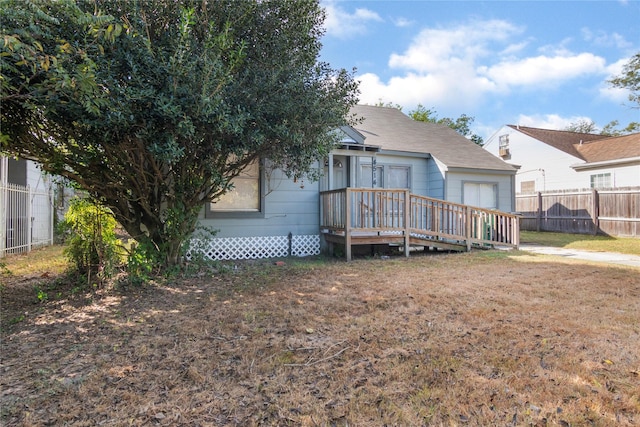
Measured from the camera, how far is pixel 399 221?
8922mm

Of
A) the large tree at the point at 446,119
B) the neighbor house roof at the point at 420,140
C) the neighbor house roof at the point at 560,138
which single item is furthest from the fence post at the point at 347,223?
the large tree at the point at 446,119

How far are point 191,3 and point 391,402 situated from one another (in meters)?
5.55

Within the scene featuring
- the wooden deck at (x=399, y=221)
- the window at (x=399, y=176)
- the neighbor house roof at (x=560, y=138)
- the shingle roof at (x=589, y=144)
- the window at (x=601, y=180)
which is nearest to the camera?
the wooden deck at (x=399, y=221)

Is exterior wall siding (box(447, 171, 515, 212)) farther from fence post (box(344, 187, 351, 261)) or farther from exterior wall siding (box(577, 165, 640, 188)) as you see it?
exterior wall siding (box(577, 165, 640, 188))

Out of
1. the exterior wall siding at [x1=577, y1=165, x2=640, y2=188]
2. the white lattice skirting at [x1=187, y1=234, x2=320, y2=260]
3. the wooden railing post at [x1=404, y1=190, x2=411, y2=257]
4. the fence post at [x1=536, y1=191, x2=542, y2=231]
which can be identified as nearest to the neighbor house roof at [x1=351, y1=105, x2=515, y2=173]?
the wooden railing post at [x1=404, y1=190, x2=411, y2=257]

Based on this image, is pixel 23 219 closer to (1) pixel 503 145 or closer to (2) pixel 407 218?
(2) pixel 407 218

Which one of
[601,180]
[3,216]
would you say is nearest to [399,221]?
[3,216]

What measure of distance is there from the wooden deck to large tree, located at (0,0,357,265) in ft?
6.70

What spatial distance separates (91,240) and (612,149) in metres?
21.8

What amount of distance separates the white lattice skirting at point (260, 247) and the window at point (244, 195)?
0.72 meters

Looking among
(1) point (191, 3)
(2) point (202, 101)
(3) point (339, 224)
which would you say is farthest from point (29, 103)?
(3) point (339, 224)

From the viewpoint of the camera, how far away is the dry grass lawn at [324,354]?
2.26 metres

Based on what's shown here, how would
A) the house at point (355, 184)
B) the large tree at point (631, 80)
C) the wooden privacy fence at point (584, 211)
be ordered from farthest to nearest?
1. the large tree at point (631, 80)
2. the wooden privacy fence at point (584, 211)
3. the house at point (355, 184)

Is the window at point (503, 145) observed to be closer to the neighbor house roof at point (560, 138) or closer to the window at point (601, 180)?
the neighbor house roof at point (560, 138)
